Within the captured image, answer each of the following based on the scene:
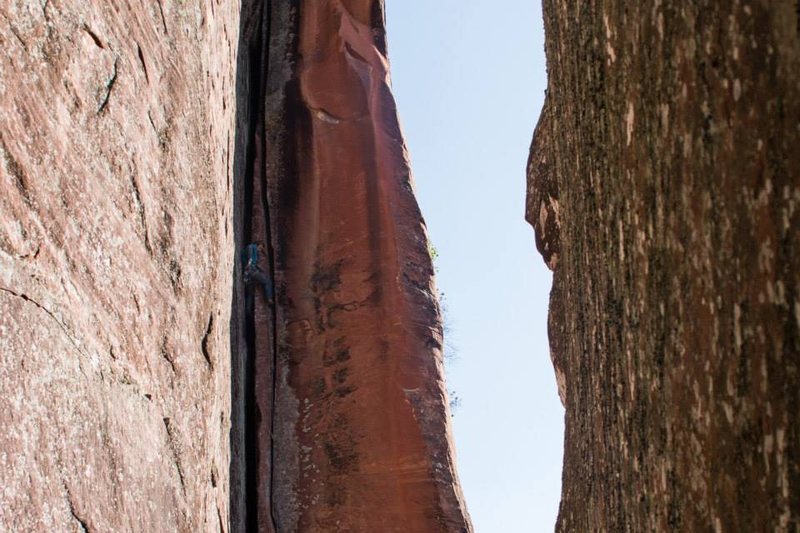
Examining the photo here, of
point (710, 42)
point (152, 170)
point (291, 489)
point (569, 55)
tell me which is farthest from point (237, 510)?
point (710, 42)

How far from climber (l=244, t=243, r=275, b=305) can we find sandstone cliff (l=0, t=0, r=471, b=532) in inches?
1.6

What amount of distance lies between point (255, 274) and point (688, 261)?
231 inches

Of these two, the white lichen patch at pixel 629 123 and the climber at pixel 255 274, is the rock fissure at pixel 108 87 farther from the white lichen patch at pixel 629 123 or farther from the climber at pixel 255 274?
the climber at pixel 255 274

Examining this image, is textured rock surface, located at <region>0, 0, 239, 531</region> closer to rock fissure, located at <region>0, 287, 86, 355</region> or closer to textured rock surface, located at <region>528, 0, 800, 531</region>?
rock fissure, located at <region>0, 287, 86, 355</region>

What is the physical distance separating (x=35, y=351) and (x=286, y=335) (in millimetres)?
4436

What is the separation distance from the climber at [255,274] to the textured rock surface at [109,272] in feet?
5.51

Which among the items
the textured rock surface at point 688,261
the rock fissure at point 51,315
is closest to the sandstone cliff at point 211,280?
the rock fissure at point 51,315

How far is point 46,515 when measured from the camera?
304 centimetres

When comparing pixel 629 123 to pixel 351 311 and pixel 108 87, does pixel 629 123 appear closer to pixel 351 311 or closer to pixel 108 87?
pixel 108 87

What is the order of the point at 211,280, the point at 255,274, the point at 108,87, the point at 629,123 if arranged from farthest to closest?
the point at 255,274, the point at 211,280, the point at 108,87, the point at 629,123

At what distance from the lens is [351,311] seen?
751cm

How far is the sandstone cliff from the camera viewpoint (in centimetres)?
320

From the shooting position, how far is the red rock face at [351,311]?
6977mm

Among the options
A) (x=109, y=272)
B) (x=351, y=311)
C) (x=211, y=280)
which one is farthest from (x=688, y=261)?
(x=351, y=311)
